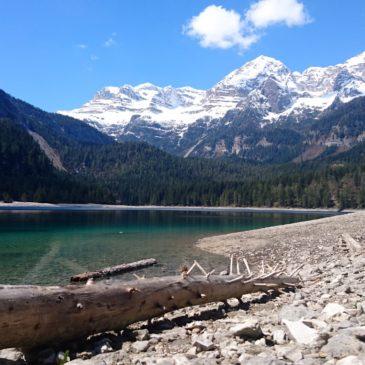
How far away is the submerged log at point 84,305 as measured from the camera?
9.84 meters

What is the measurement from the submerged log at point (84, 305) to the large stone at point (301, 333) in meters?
4.32

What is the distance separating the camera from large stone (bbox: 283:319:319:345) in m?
9.64

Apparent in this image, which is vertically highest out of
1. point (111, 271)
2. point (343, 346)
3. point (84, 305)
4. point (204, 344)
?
point (84, 305)

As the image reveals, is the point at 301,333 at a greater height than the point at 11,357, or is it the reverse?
the point at 301,333

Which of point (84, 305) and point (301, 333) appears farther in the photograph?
point (84, 305)

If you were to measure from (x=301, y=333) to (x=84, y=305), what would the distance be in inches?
215

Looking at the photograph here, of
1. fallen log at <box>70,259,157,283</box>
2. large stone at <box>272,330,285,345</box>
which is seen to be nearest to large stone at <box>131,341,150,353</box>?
large stone at <box>272,330,285,345</box>

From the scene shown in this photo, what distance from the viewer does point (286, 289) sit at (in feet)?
64.7

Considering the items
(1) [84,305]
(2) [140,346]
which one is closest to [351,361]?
(2) [140,346]

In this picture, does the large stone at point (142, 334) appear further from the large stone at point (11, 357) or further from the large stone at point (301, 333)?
the large stone at point (301, 333)

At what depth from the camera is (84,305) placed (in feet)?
36.6

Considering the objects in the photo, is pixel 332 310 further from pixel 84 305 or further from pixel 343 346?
pixel 84 305

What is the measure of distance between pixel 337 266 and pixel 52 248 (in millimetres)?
31039

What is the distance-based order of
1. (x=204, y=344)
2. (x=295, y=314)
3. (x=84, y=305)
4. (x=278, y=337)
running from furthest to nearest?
(x=295, y=314) < (x=84, y=305) < (x=278, y=337) < (x=204, y=344)
